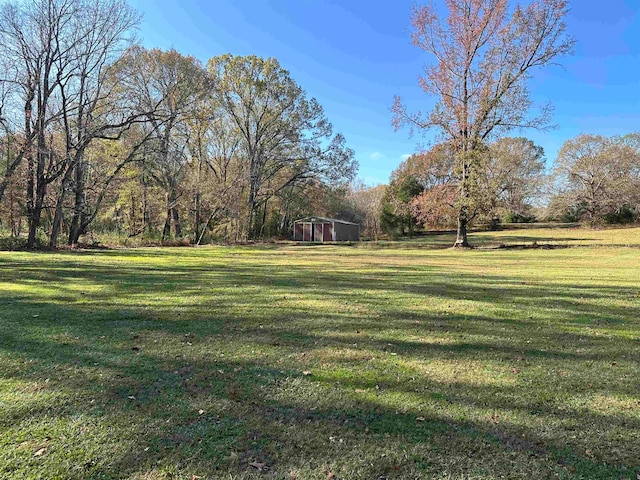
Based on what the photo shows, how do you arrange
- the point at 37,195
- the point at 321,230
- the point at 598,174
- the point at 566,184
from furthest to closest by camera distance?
the point at 566,184, the point at 598,174, the point at 321,230, the point at 37,195

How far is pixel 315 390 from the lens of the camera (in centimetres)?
312

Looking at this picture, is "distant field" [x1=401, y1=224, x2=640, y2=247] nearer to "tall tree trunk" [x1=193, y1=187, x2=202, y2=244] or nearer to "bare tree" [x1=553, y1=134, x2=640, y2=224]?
"bare tree" [x1=553, y1=134, x2=640, y2=224]

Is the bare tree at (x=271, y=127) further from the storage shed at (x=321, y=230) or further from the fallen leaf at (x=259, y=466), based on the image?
the fallen leaf at (x=259, y=466)

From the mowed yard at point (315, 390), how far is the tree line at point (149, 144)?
15394 millimetres

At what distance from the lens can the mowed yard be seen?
221 centimetres

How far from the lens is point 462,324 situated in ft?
17.2

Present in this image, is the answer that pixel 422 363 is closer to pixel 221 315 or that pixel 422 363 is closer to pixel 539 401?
pixel 539 401

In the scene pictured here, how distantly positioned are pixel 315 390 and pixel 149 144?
26.1 meters

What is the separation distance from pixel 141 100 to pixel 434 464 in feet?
81.7

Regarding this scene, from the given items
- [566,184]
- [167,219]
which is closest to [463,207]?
[167,219]

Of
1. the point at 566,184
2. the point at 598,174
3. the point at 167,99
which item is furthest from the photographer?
the point at 566,184

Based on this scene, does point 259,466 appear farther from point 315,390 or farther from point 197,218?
point 197,218

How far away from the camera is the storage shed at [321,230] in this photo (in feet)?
132

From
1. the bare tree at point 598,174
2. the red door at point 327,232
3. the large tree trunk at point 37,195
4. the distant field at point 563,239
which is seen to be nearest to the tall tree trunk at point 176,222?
the large tree trunk at point 37,195
